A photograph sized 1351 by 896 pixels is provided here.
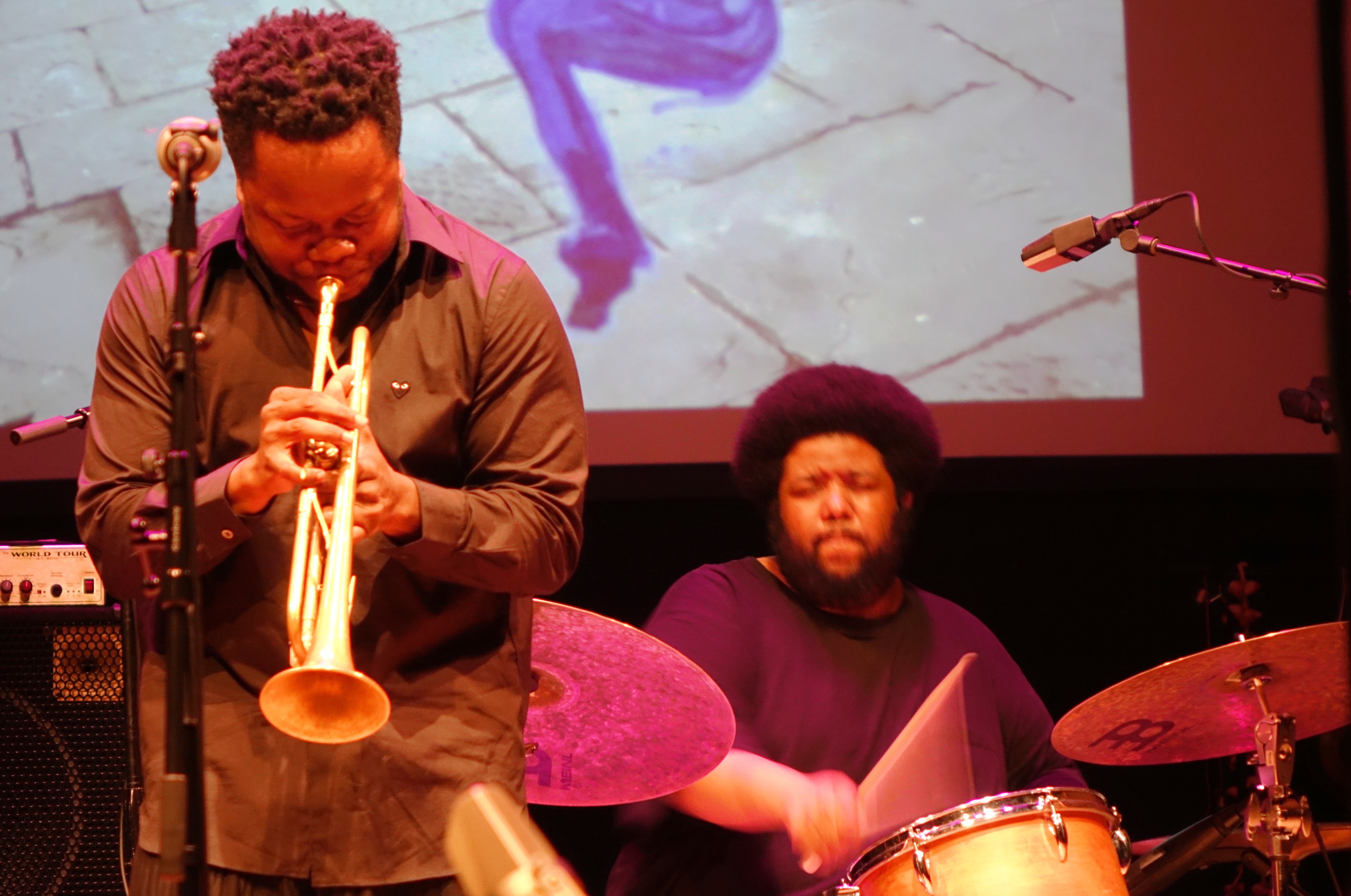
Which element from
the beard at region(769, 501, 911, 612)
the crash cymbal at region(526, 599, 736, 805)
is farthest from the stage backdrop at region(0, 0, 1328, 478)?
the crash cymbal at region(526, 599, 736, 805)

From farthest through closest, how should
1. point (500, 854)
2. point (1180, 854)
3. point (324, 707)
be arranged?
1. point (1180, 854)
2. point (324, 707)
3. point (500, 854)

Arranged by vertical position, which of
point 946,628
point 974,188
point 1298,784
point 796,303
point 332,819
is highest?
point 974,188

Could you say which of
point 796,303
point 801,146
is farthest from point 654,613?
point 801,146

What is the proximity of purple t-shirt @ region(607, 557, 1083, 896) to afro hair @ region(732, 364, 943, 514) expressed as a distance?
30 centimetres

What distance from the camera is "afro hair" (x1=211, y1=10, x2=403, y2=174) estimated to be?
6.45 ft

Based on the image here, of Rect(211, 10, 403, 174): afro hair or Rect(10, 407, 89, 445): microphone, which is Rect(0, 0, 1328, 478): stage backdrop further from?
Rect(211, 10, 403, 174): afro hair

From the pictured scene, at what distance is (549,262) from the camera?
4480mm

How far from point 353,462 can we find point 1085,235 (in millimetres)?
1942

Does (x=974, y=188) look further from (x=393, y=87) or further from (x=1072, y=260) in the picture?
(x=393, y=87)

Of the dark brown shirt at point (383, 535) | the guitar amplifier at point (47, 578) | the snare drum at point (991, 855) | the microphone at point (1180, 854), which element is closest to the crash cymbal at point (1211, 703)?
the microphone at point (1180, 854)

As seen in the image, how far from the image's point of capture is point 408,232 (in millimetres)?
2180

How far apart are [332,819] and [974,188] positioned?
318 cm

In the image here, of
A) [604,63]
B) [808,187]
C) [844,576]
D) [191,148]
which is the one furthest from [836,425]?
[191,148]

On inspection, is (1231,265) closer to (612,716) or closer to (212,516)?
(612,716)
